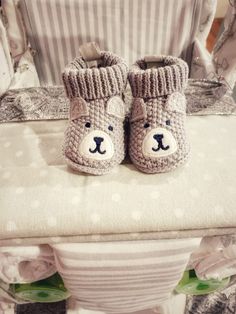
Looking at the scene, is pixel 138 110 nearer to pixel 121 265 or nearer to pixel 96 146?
pixel 96 146

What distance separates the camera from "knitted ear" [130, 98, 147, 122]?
522 millimetres

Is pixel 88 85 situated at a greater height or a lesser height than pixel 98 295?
greater

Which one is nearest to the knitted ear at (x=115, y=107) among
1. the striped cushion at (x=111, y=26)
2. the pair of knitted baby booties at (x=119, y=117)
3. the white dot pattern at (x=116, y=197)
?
the pair of knitted baby booties at (x=119, y=117)

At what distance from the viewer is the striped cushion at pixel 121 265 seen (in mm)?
478

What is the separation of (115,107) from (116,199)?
0.52ft

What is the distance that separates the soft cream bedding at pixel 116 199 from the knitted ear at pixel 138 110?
84 mm

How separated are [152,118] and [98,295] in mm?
334

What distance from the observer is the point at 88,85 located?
0.50 meters

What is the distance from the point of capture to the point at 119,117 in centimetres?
54

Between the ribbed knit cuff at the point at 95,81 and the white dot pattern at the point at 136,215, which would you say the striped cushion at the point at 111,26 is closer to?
the ribbed knit cuff at the point at 95,81

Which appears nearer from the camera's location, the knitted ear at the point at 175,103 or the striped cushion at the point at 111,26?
the knitted ear at the point at 175,103

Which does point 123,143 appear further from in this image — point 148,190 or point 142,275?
point 142,275

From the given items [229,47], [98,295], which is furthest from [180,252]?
[229,47]

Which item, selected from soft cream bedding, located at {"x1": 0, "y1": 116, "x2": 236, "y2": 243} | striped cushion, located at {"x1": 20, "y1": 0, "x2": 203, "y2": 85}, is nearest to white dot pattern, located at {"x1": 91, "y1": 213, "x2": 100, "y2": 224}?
soft cream bedding, located at {"x1": 0, "y1": 116, "x2": 236, "y2": 243}
